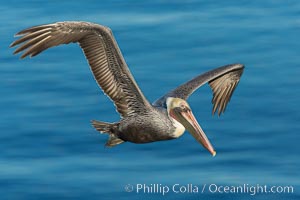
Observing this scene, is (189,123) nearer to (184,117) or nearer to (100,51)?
(184,117)

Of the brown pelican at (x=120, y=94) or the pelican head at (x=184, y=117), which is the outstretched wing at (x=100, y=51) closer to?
the brown pelican at (x=120, y=94)

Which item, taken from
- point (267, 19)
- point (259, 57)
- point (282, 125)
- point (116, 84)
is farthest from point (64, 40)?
point (267, 19)

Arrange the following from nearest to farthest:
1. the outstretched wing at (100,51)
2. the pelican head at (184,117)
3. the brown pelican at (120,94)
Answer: the outstretched wing at (100,51)
the brown pelican at (120,94)
the pelican head at (184,117)

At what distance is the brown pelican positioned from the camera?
55.8ft

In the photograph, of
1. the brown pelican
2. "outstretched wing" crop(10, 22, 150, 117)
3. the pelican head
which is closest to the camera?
"outstretched wing" crop(10, 22, 150, 117)

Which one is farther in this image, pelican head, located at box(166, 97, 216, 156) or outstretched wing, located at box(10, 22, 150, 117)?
pelican head, located at box(166, 97, 216, 156)

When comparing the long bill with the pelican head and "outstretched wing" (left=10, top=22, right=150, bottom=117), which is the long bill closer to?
the pelican head

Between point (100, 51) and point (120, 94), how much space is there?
2.32 ft

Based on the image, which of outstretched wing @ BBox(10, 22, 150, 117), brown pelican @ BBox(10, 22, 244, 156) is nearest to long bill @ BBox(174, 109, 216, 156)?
brown pelican @ BBox(10, 22, 244, 156)

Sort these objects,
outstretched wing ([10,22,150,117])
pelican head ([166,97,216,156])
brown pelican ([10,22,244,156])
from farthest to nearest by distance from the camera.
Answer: pelican head ([166,97,216,156])
brown pelican ([10,22,244,156])
outstretched wing ([10,22,150,117])

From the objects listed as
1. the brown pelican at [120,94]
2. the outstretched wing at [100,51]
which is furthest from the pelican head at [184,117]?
the outstretched wing at [100,51]

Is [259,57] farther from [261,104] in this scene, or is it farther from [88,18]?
[88,18]

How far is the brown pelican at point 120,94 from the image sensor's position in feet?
55.8

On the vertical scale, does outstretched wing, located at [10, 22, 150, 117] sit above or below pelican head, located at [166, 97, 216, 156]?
above
